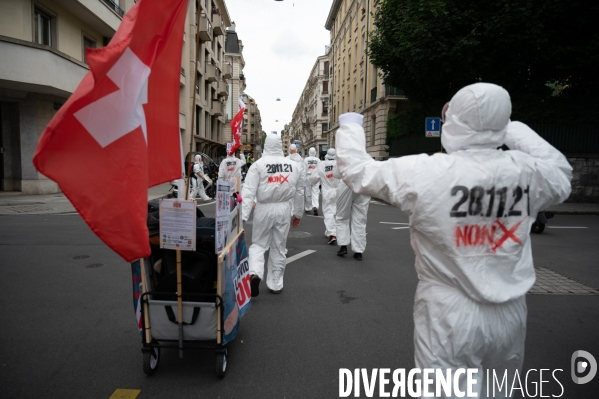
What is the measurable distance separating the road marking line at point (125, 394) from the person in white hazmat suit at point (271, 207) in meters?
2.07

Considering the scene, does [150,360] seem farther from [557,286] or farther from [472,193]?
[557,286]

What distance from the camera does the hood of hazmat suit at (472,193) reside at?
6.23 feet

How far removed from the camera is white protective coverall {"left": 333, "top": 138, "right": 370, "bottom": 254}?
22.8 ft

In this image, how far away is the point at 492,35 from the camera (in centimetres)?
1527

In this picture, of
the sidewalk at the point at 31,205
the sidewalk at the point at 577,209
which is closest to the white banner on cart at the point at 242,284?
the sidewalk at the point at 31,205

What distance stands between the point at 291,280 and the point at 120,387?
289 centimetres

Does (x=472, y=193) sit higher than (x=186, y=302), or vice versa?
(x=472, y=193)

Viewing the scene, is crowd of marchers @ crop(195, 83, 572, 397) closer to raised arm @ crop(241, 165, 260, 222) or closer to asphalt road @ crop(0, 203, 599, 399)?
asphalt road @ crop(0, 203, 599, 399)

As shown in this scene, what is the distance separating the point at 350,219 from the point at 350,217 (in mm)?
46

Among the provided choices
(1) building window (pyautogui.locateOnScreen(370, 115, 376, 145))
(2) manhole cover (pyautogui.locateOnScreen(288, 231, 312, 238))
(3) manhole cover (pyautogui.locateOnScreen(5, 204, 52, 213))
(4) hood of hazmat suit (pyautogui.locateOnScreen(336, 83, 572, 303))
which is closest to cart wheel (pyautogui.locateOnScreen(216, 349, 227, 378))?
(4) hood of hazmat suit (pyautogui.locateOnScreen(336, 83, 572, 303))

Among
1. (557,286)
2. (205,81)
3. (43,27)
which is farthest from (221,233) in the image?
(205,81)

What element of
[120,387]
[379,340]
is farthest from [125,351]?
[379,340]

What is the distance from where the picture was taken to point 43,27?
1559 cm

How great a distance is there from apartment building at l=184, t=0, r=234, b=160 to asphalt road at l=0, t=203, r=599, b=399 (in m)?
22.3
